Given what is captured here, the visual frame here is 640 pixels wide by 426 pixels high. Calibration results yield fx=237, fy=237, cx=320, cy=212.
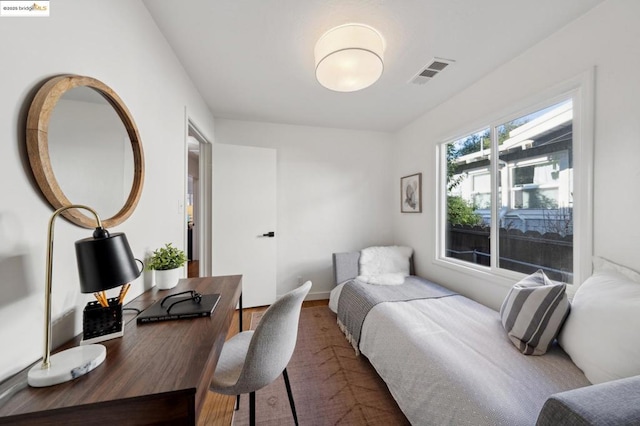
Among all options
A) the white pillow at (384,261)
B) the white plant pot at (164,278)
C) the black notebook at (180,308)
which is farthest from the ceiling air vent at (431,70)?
the white plant pot at (164,278)

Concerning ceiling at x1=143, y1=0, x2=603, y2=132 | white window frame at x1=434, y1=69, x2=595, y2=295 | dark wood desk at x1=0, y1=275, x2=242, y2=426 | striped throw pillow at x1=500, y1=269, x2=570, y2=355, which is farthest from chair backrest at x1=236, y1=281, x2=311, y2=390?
white window frame at x1=434, y1=69, x2=595, y2=295

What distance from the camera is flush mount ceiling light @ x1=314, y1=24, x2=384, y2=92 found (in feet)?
4.56

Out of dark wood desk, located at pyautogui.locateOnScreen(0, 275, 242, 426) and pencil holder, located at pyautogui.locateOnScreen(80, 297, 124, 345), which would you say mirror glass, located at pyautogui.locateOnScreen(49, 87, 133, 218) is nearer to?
pencil holder, located at pyautogui.locateOnScreen(80, 297, 124, 345)

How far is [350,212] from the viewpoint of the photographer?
134 inches

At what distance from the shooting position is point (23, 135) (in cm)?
71

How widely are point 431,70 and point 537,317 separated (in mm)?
1933

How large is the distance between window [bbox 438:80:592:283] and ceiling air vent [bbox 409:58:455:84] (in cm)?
68

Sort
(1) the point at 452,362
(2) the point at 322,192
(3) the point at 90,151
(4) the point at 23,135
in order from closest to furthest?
1. (4) the point at 23,135
2. (3) the point at 90,151
3. (1) the point at 452,362
4. (2) the point at 322,192

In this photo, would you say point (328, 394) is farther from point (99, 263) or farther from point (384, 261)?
point (384, 261)

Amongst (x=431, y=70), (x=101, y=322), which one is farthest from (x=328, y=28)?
(x=101, y=322)

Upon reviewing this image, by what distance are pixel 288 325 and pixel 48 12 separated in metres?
1.43

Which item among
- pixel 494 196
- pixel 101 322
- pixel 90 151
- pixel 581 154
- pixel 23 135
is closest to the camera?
pixel 23 135

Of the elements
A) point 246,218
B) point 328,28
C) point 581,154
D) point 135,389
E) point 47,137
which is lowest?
point 135,389

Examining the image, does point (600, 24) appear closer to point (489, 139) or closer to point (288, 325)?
point (489, 139)
